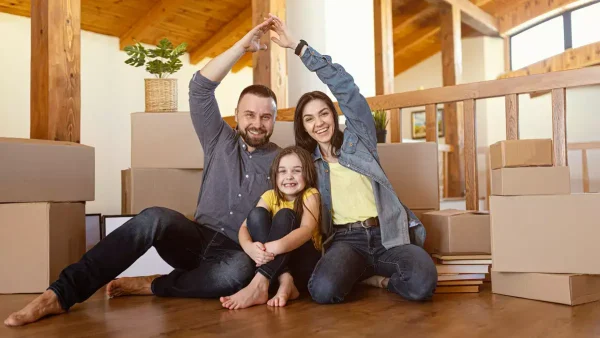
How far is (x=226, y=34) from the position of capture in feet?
18.1

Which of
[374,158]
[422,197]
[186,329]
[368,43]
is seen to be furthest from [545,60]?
[186,329]

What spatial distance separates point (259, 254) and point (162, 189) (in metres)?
0.96

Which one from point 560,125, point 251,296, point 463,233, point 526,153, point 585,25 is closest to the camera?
point 251,296

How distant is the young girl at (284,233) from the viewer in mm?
1854

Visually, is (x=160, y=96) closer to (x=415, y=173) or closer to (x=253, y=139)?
(x=253, y=139)

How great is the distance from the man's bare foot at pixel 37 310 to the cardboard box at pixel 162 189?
0.94 meters

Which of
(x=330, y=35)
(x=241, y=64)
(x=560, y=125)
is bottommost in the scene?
(x=560, y=125)

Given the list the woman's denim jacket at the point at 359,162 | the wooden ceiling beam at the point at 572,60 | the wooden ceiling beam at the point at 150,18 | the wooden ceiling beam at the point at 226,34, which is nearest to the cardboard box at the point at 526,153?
the woman's denim jacket at the point at 359,162

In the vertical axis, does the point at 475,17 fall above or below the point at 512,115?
above

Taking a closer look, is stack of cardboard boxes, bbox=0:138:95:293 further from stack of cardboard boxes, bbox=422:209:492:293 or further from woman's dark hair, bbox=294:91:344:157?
stack of cardboard boxes, bbox=422:209:492:293

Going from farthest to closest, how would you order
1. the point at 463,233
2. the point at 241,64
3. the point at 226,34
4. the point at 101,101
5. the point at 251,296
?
the point at 241,64
the point at 226,34
the point at 101,101
the point at 463,233
the point at 251,296

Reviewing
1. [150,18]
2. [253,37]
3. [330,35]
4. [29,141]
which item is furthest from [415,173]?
[150,18]

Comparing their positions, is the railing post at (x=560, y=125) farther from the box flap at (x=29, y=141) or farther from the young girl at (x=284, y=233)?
the box flap at (x=29, y=141)

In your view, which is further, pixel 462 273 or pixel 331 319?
pixel 462 273
